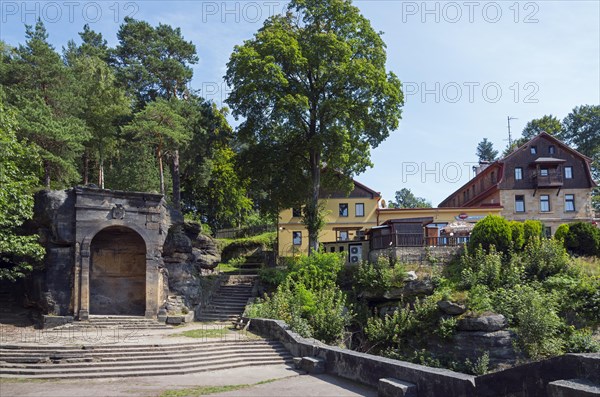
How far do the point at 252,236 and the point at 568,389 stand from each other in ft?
129

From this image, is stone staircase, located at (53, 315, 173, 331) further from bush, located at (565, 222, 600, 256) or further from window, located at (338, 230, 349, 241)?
window, located at (338, 230, 349, 241)

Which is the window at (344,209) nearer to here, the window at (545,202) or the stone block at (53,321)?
the window at (545,202)

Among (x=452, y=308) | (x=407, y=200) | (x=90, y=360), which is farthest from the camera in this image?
(x=407, y=200)

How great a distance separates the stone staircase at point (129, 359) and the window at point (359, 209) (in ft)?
86.6

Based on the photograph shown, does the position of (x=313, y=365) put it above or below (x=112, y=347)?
below

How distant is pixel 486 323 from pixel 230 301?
1235 centimetres

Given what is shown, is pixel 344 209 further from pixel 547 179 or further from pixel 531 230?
pixel 531 230

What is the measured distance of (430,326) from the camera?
2323 cm

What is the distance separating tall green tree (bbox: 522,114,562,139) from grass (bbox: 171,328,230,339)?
50562mm

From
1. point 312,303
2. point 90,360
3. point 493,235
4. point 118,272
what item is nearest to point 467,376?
point 90,360

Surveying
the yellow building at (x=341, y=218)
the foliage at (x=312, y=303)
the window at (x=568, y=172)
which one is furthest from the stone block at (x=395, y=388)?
the window at (x=568, y=172)

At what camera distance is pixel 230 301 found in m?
27.0

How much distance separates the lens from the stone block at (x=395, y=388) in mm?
9859

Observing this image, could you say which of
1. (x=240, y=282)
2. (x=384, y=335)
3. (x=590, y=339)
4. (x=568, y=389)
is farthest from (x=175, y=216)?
(x=568, y=389)
